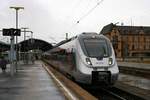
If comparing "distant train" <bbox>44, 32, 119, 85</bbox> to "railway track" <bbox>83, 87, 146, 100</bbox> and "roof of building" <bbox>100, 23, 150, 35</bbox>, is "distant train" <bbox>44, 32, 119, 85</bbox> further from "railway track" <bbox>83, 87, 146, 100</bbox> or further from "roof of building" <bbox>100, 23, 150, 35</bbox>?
"roof of building" <bbox>100, 23, 150, 35</bbox>

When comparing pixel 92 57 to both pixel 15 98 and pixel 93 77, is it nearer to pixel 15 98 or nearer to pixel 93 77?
pixel 93 77

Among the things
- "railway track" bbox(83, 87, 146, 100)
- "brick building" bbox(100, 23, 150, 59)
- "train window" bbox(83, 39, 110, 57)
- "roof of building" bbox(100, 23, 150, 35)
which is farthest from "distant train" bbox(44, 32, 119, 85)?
"roof of building" bbox(100, 23, 150, 35)

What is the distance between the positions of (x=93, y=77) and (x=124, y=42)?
122 m

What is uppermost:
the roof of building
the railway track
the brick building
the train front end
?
the roof of building

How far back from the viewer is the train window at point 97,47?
2056 centimetres

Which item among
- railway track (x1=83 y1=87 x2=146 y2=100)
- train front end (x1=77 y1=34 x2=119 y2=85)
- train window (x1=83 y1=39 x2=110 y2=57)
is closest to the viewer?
railway track (x1=83 y1=87 x2=146 y2=100)

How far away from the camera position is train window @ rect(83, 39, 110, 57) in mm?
20564

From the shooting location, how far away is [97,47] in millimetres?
20969

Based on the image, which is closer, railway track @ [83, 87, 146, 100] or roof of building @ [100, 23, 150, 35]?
railway track @ [83, 87, 146, 100]

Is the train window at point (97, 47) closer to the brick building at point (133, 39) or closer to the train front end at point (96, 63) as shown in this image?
the train front end at point (96, 63)

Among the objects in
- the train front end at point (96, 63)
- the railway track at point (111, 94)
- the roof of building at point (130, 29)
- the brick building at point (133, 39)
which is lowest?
the railway track at point (111, 94)

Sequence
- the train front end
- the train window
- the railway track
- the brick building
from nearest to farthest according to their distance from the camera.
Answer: the railway track < the train front end < the train window < the brick building

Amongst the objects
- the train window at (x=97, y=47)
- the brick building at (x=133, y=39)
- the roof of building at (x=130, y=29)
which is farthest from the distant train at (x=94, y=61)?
the roof of building at (x=130, y=29)

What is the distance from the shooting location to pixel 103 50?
68.2 feet
